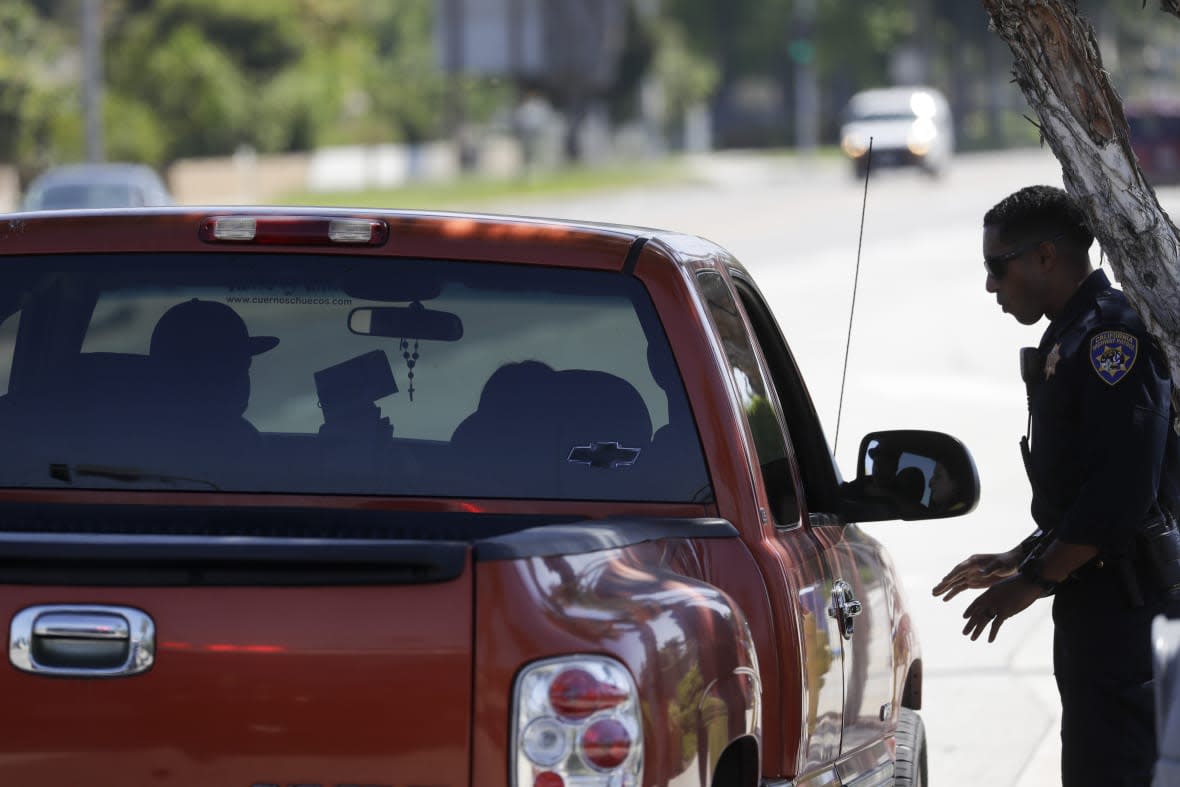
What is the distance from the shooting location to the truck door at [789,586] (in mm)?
3555

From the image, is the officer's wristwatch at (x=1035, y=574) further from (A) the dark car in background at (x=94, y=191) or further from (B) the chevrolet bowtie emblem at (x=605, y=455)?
(A) the dark car in background at (x=94, y=191)

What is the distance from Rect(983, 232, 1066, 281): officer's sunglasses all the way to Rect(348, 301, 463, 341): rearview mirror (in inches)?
59.8

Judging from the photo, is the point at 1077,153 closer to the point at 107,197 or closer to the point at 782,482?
the point at 782,482

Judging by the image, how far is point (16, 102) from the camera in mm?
53094

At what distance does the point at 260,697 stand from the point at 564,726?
1.30 ft

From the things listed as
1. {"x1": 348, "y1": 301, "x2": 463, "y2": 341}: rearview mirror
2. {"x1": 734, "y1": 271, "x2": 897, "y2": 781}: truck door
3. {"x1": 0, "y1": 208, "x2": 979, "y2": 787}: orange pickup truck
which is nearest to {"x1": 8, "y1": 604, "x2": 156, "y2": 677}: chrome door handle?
{"x1": 0, "y1": 208, "x2": 979, "y2": 787}: orange pickup truck

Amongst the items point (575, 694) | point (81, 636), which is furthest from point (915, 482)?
point (81, 636)

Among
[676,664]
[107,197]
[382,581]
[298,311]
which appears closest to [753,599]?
[676,664]

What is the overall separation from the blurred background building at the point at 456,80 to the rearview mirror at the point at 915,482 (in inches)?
642

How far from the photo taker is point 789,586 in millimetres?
3568

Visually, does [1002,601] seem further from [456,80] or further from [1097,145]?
[456,80]

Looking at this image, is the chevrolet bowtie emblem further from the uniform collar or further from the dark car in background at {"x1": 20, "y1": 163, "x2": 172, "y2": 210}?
the dark car in background at {"x1": 20, "y1": 163, "x2": 172, "y2": 210}

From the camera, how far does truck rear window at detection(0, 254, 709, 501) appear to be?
3.60 m

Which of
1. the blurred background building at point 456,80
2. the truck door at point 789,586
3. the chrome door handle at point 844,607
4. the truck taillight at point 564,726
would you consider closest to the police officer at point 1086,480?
the chrome door handle at point 844,607
